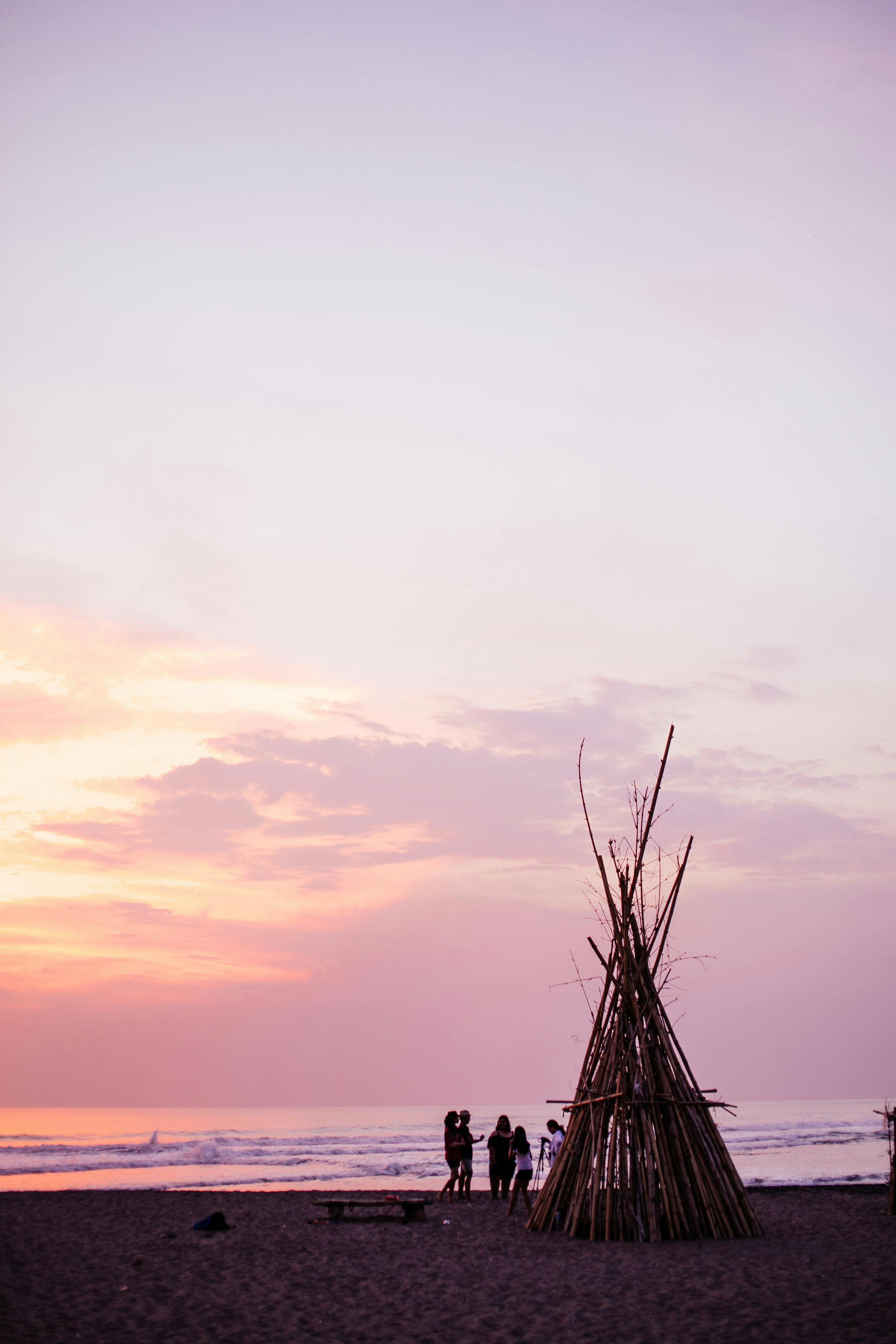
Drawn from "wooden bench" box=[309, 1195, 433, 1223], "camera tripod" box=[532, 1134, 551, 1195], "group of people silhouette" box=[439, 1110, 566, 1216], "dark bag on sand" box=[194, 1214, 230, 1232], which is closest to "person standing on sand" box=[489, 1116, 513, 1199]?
"group of people silhouette" box=[439, 1110, 566, 1216]

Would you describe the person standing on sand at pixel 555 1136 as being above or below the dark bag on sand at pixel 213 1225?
above

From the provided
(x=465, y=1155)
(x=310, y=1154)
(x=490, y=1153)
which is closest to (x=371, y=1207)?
(x=465, y=1155)

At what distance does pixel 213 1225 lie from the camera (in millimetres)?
11633

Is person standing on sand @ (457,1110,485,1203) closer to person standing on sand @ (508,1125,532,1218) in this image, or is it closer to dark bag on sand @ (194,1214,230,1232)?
person standing on sand @ (508,1125,532,1218)

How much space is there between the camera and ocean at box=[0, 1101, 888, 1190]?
20547mm

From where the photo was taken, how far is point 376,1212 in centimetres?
1322

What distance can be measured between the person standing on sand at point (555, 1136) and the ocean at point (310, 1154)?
5.87 meters

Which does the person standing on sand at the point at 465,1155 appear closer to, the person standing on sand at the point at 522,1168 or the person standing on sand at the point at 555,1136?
the person standing on sand at the point at 522,1168

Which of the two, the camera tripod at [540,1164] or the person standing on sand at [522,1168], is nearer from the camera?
the person standing on sand at [522,1168]

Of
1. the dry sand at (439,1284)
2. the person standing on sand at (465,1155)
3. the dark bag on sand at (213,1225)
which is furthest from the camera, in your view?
the person standing on sand at (465,1155)

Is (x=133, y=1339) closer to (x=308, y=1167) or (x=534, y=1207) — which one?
(x=534, y=1207)

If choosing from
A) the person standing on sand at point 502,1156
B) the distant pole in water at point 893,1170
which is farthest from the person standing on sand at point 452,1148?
the distant pole in water at point 893,1170

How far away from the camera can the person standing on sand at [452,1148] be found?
1378cm

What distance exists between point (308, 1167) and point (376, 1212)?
1235 cm
